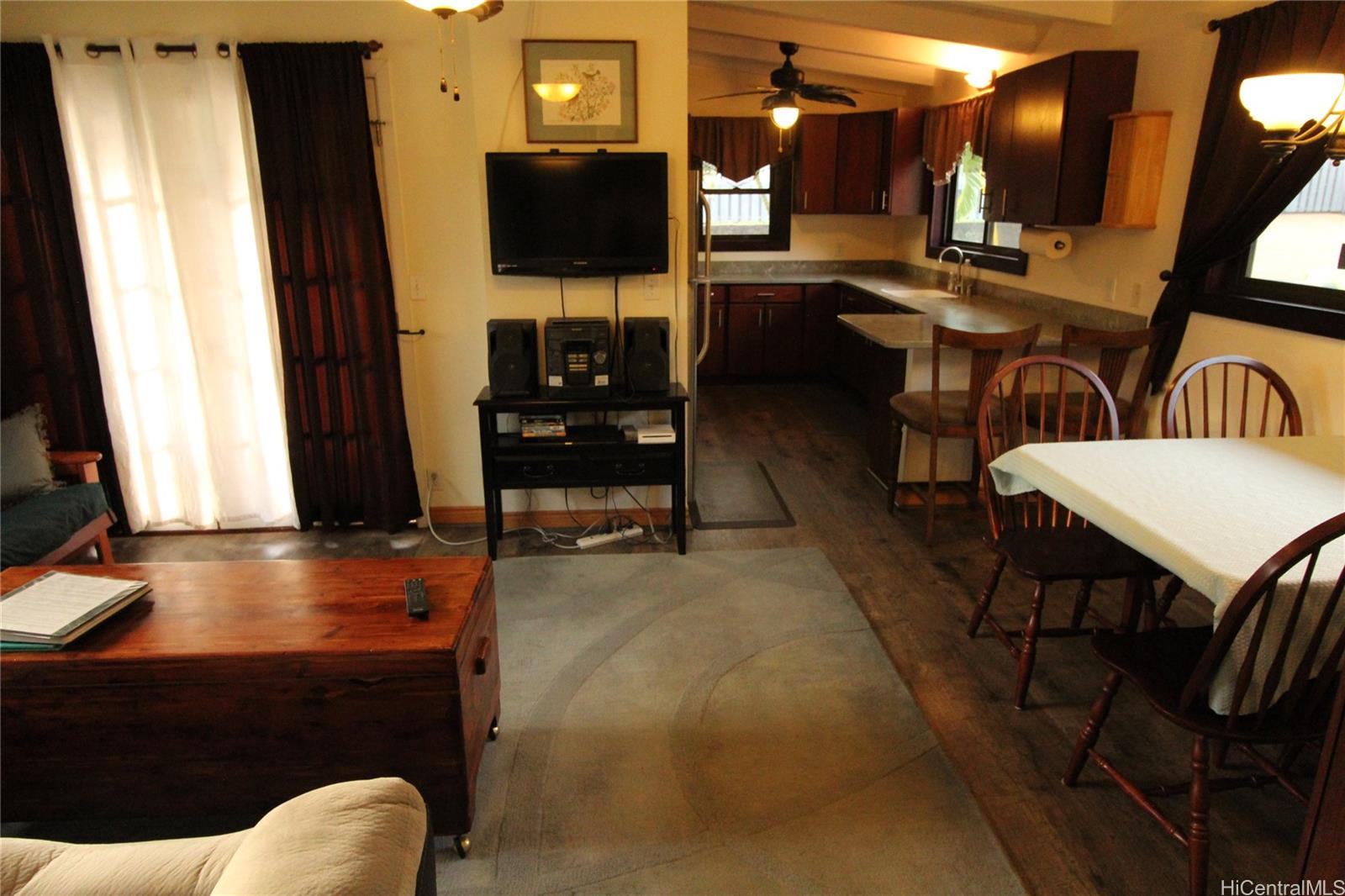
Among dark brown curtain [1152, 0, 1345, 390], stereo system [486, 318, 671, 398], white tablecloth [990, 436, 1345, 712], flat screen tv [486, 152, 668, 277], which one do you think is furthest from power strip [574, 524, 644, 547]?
dark brown curtain [1152, 0, 1345, 390]

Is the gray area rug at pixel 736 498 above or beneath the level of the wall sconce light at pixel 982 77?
beneath

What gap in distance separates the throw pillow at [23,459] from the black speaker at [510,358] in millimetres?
1712

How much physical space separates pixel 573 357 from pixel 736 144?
4052 millimetres

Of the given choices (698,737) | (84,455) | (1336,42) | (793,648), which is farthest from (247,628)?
(1336,42)

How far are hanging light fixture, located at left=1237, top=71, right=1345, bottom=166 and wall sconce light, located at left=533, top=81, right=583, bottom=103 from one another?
225cm

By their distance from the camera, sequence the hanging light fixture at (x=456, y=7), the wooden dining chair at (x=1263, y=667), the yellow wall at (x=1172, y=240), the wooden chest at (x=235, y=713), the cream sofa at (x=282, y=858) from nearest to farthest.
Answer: the cream sofa at (x=282, y=858) < the wooden dining chair at (x=1263, y=667) < the wooden chest at (x=235, y=713) < the hanging light fixture at (x=456, y=7) < the yellow wall at (x=1172, y=240)

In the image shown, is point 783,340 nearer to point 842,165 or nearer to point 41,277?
point 842,165

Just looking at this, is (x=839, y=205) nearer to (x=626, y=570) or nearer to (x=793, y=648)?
(x=626, y=570)

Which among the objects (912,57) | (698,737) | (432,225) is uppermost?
(912,57)

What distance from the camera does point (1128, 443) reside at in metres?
2.37

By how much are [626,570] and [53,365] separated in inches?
104

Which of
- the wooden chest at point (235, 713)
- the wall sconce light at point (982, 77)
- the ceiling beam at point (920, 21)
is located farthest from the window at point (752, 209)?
the wooden chest at point (235, 713)

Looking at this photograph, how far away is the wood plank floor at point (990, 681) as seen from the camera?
76.3 inches

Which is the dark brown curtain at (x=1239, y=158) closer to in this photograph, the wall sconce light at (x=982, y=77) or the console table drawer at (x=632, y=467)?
the wall sconce light at (x=982, y=77)
